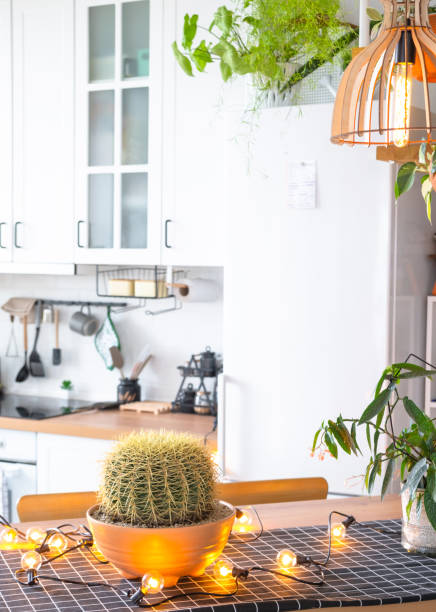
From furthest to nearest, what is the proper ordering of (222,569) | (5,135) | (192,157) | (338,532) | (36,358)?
(36,358) → (5,135) → (192,157) → (338,532) → (222,569)

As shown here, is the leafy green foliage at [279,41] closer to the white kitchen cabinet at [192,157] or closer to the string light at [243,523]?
the white kitchen cabinet at [192,157]

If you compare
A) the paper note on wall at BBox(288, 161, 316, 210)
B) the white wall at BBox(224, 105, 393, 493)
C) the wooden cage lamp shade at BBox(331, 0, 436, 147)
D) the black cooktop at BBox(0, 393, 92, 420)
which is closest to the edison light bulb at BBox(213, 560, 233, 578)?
the wooden cage lamp shade at BBox(331, 0, 436, 147)

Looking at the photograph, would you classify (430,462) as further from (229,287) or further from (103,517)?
(229,287)

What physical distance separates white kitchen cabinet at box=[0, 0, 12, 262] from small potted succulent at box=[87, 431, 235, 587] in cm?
235

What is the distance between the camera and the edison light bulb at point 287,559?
150 cm

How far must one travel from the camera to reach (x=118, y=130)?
3.33 metres

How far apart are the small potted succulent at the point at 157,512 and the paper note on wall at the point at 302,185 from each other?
142 cm

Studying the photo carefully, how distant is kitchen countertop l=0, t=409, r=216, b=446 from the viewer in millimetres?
3168

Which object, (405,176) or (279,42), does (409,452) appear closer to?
(405,176)

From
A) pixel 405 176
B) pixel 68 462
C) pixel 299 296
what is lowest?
pixel 68 462

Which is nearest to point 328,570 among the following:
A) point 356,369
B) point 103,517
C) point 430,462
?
point 430,462

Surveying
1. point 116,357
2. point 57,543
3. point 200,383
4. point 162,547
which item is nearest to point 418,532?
point 162,547

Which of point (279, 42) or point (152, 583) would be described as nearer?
point (152, 583)

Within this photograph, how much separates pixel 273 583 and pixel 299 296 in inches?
54.9
